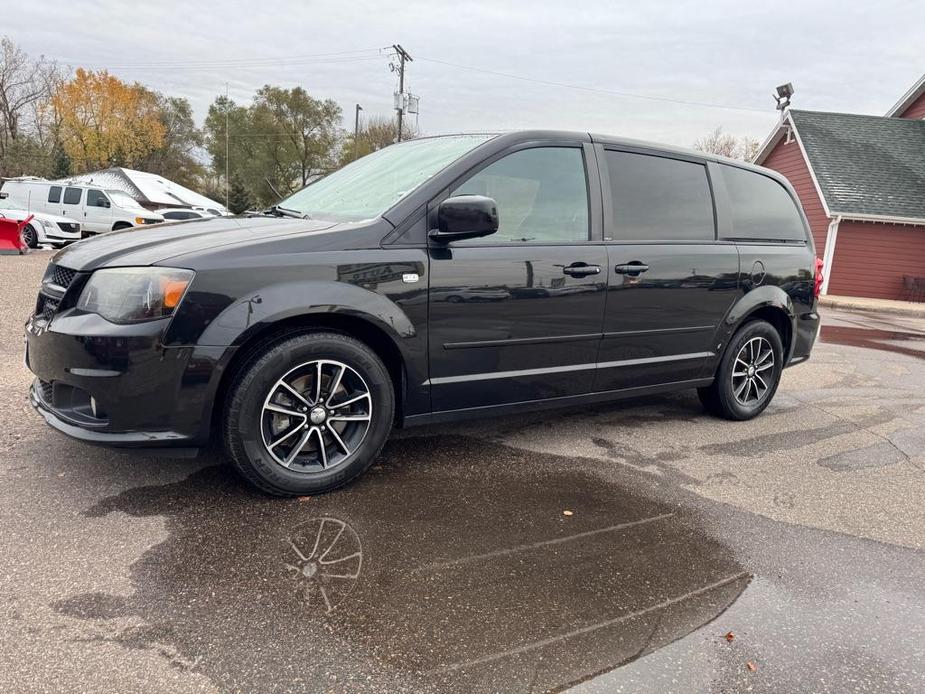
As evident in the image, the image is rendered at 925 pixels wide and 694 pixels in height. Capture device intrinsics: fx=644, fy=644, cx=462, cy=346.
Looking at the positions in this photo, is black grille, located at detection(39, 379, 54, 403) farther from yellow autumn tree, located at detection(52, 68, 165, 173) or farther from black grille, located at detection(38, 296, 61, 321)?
yellow autumn tree, located at detection(52, 68, 165, 173)

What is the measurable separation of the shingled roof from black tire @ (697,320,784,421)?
1714 cm

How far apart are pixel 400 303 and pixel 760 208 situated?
3092 mm

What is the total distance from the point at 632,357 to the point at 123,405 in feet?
9.29

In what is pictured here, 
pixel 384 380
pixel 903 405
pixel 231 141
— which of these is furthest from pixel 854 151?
pixel 231 141

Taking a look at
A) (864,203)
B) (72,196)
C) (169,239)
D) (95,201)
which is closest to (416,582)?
(169,239)

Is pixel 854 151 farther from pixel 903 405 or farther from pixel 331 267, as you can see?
pixel 331 267

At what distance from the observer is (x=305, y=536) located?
8.97 ft

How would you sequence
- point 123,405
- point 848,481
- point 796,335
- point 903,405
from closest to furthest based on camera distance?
point 123,405 → point 848,481 → point 796,335 → point 903,405

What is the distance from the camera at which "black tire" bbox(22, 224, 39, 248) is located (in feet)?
53.7

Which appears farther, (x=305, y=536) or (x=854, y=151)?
(x=854, y=151)

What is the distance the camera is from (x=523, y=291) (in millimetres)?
3457

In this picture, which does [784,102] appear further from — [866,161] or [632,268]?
[632,268]

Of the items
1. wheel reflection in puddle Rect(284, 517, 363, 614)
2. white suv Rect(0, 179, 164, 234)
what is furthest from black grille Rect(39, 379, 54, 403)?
white suv Rect(0, 179, 164, 234)

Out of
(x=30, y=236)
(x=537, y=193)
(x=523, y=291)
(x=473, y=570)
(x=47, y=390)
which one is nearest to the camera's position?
(x=473, y=570)
